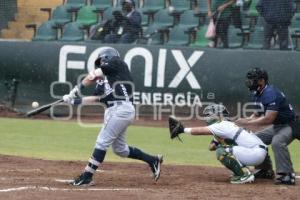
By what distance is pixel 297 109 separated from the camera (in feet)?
54.9

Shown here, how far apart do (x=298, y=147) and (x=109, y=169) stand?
4.46 m

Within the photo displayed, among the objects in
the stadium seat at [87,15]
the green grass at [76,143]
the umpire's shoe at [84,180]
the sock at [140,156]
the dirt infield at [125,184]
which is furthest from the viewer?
the stadium seat at [87,15]

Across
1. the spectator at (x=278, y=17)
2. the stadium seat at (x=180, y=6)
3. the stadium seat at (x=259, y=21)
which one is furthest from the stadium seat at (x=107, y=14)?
the spectator at (x=278, y=17)

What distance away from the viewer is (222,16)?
55.8 ft

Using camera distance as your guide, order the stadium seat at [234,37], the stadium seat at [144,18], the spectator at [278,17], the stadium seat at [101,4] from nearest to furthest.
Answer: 1. the spectator at [278,17]
2. the stadium seat at [234,37]
3. the stadium seat at [144,18]
4. the stadium seat at [101,4]

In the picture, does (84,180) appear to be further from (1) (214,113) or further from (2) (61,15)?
(2) (61,15)

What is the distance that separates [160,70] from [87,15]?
3101mm

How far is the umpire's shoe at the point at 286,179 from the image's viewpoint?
9.45 m

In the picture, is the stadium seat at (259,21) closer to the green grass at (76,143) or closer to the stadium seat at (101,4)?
the green grass at (76,143)

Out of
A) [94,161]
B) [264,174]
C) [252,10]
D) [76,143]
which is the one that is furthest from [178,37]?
[94,161]

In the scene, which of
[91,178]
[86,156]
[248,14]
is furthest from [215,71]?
[91,178]

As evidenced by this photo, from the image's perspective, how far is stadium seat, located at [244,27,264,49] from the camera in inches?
660

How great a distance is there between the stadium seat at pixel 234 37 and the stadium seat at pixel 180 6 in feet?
5.56

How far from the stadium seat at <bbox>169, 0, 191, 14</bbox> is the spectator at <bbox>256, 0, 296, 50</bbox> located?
2.40 meters
